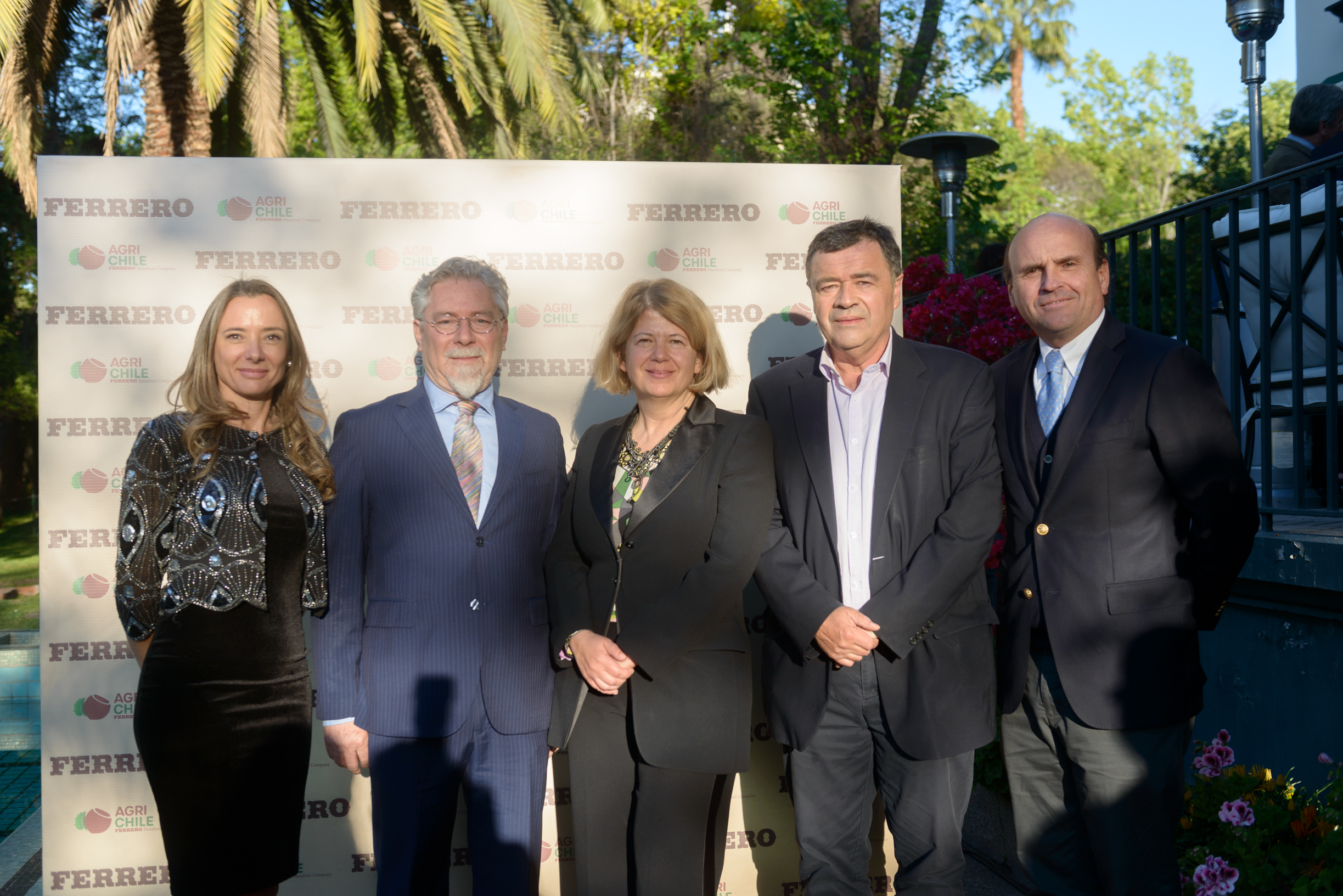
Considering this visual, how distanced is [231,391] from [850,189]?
2.48m

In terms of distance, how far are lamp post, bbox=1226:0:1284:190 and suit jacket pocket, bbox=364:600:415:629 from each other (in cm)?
537

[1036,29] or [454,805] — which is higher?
[1036,29]

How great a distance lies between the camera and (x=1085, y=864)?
8.91 feet

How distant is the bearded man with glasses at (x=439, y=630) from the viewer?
2.66 m

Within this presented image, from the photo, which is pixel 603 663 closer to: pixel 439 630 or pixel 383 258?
pixel 439 630

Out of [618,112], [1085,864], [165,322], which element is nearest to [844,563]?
[1085,864]

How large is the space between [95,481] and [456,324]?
1834mm

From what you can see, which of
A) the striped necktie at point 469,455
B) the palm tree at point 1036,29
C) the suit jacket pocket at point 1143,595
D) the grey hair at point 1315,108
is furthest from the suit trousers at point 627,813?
the palm tree at point 1036,29

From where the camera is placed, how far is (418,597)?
8.81 ft

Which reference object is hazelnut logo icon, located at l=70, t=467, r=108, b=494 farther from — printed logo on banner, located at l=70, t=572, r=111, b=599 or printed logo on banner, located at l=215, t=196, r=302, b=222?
printed logo on banner, located at l=215, t=196, r=302, b=222

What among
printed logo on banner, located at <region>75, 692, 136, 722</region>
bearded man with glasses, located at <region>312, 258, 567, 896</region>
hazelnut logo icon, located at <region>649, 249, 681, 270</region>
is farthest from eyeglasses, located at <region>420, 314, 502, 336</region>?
printed logo on banner, located at <region>75, 692, 136, 722</region>

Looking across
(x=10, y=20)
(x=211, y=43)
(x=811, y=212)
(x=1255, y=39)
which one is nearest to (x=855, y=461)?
(x=811, y=212)

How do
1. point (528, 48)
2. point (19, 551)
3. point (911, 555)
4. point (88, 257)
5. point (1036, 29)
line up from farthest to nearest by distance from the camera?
1. point (1036, 29)
2. point (19, 551)
3. point (528, 48)
4. point (88, 257)
5. point (911, 555)

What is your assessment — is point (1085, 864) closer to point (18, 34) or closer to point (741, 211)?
point (741, 211)
